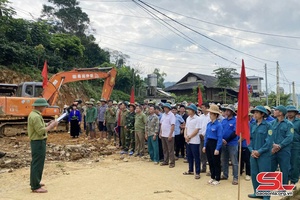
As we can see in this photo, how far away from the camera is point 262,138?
5.27 m

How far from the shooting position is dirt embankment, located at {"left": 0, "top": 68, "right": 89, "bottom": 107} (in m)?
19.8

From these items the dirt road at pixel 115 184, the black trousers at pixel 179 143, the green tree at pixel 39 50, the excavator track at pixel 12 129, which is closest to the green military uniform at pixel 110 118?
the black trousers at pixel 179 143

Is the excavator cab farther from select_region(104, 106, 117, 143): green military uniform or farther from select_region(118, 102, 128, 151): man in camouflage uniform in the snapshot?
select_region(118, 102, 128, 151): man in camouflage uniform

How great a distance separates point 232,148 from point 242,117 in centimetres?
175

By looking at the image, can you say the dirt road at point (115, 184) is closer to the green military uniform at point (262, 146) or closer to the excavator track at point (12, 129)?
the green military uniform at point (262, 146)

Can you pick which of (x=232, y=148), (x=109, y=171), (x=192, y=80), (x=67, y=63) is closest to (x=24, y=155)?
(x=109, y=171)

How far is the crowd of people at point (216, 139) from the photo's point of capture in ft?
17.7

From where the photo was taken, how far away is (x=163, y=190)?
6.00 metres

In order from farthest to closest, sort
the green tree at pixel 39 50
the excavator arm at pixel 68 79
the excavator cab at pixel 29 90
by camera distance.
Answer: the green tree at pixel 39 50
the excavator arm at pixel 68 79
the excavator cab at pixel 29 90

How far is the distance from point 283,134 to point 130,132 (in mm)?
5556

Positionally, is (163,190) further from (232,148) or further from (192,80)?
(192,80)

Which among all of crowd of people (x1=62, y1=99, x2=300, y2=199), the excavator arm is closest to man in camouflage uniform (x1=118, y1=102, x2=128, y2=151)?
crowd of people (x1=62, y1=99, x2=300, y2=199)

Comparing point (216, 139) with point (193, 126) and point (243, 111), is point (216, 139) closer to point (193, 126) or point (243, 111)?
point (193, 126)

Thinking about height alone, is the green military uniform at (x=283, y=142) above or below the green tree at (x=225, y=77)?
below
